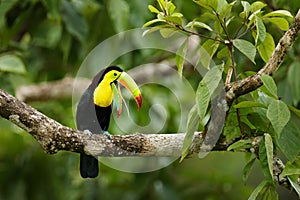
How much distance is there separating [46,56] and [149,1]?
1.15 meters

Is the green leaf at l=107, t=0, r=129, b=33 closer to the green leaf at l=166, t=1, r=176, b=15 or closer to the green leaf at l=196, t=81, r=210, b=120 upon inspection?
the green leaf at l=166, t=1, r=176, b=15

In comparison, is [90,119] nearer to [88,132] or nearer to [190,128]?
[88,132]

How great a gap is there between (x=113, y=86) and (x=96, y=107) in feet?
0.40

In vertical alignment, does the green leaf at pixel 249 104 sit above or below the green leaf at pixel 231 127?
above

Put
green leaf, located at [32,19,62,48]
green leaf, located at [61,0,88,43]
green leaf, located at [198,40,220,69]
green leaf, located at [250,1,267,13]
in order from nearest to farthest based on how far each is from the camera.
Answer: green leaf, located at [250,1,267,13]
green leaf, located at [198,40,220,69]
green leaf, located at [61,0,88,43]
green leaf, located at [32,19,62,48]

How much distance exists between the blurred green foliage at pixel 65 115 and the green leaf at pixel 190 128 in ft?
3.77

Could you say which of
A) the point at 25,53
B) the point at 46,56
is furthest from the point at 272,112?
the point at 46,56

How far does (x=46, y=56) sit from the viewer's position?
407cm

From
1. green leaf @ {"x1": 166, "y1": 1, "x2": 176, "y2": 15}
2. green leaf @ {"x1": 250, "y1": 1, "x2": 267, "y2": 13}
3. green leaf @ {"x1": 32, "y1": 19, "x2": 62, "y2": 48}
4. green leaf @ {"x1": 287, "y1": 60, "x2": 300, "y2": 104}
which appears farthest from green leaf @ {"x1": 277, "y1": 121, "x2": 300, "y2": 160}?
green leaf @ {"x1": 32, "y1": 19, "x2": 62, "y2": 48}

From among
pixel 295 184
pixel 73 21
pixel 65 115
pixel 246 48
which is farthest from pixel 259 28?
pixel 65 115

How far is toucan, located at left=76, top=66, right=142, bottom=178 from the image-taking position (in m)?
2.18

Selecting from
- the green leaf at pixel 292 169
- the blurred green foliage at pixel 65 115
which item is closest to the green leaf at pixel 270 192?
the green leaf at pixel 292 169

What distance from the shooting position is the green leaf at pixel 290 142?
6.54ft

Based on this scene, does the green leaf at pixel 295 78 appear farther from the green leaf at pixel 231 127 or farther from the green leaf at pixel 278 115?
the green leaf at pixel 278 115
